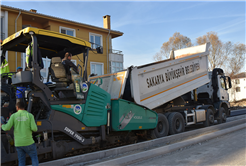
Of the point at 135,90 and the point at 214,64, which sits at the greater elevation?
the point at 214,64

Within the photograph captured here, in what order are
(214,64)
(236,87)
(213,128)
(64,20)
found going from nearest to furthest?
(213,128) → (64,20) → (214,64) → (236,87)

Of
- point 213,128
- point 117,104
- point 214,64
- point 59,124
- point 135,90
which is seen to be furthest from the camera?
point 214,64

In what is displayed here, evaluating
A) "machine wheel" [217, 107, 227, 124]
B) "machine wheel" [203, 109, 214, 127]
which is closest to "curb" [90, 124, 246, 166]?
"machine wheel" [203, 109, 214, 127]

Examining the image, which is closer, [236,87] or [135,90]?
[135,90]

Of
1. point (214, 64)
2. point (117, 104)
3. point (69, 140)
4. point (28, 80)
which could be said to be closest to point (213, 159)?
point (117, 104)

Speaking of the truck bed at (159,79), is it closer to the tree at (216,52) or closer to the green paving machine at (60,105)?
the green paving machine at (60,105)

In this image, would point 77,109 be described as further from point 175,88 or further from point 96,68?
point 96,68

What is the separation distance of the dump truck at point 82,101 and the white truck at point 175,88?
3 centimetres

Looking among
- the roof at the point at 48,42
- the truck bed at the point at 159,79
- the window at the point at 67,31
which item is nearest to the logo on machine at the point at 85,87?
the roof at the point at 48,42

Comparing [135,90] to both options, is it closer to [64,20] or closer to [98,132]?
[98,132]

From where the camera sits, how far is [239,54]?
37.3 meters

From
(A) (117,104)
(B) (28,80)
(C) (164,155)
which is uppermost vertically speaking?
(B) (28,80)

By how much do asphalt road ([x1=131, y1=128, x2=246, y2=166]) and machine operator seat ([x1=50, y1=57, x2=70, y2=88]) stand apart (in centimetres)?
246

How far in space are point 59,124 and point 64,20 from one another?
14866 mm
